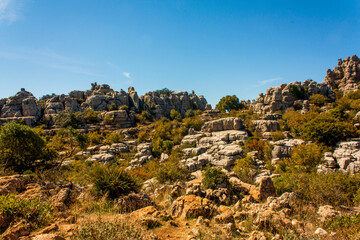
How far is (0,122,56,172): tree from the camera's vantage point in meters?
16.0

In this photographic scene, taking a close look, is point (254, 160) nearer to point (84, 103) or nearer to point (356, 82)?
point (84, 103)

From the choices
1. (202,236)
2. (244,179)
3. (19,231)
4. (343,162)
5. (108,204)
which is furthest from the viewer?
(343,162)

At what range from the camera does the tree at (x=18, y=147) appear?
52.6ft

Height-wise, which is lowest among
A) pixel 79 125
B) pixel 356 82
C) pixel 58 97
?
pixel 79 125

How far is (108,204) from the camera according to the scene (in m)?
6.84

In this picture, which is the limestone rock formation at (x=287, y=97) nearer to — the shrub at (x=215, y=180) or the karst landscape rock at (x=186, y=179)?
the karst landscape rock at (x=186, y=179)

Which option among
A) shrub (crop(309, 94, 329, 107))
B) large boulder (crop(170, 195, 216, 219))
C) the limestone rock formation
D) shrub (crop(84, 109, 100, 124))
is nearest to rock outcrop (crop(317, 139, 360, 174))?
large boulder (crop(170, 195, 216, 219))

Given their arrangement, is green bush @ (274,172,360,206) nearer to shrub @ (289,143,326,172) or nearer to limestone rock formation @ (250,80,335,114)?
shrub @ (289,143,326,172)

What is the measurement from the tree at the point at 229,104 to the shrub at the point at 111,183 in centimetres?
5519

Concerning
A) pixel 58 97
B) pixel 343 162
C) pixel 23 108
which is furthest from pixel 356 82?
pixel 23 108

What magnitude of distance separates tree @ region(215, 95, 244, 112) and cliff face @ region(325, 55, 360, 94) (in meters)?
30.6

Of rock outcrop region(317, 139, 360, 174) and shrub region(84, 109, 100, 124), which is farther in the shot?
shrub region(84, 109, 100, 124)

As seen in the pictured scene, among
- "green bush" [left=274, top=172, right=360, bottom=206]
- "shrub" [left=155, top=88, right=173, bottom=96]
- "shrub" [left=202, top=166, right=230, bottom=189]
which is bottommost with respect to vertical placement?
"green bush" [left=274, top=172, right=360, bottom=206]

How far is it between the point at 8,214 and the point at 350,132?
101 feet
